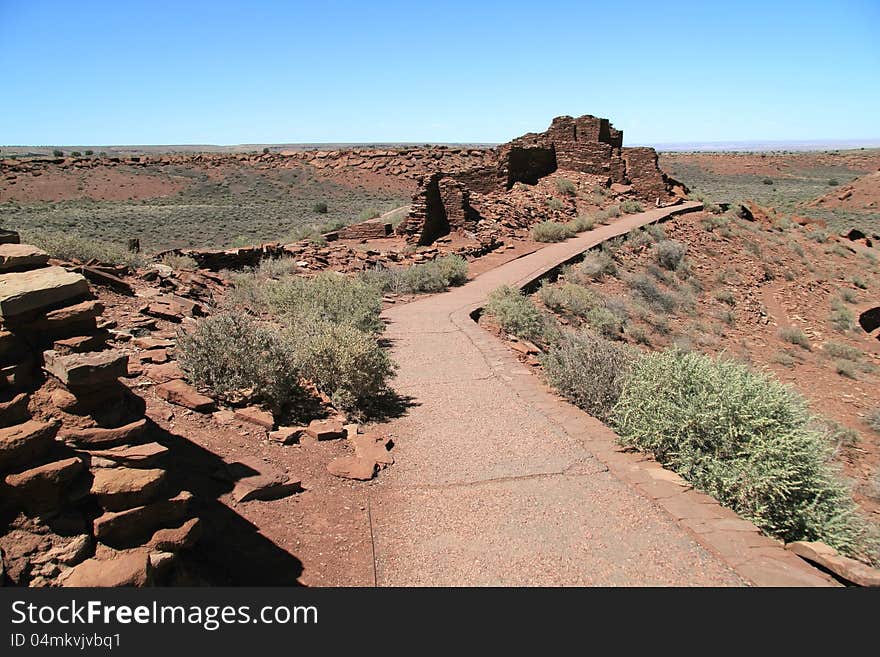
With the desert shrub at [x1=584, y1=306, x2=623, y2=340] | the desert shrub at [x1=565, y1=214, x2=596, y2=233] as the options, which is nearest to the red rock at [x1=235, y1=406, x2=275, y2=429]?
the desert shrub at [x1=584, y1=306, x2=623, y2=340]

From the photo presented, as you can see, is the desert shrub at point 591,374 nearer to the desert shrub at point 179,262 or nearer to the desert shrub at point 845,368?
the desert shrub at point 845,368

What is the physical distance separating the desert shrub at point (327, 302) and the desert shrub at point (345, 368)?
1834 millimetres

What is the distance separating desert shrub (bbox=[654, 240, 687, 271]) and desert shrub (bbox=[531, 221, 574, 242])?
9.95ft

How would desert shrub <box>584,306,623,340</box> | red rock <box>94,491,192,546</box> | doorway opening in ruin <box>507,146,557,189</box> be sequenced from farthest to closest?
→ doorway opening in ruin <box>507,146,557,189</box> → desert shrub <box>584,306,623,340</box> → red rock <box>94,491,192,546</box>

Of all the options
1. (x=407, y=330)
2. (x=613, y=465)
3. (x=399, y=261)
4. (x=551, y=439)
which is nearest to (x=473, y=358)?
(x=407, y=330)

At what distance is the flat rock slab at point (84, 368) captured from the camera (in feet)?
12.2

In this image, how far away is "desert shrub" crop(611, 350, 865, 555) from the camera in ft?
15.4

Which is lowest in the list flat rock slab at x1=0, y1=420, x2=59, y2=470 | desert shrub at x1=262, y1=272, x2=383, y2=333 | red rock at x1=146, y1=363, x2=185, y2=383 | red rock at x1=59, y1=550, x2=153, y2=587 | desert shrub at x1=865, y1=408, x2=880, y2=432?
desert shrub at x1=865, y1=408, x2=880, y2=432

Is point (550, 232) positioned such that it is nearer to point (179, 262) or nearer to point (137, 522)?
point (179, 262)

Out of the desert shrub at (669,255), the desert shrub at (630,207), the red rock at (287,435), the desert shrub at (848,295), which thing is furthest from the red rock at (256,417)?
the desert shrub at (630,207)

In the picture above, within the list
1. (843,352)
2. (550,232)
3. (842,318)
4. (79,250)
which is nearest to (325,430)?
(79,250)

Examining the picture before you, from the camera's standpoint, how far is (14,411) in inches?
134

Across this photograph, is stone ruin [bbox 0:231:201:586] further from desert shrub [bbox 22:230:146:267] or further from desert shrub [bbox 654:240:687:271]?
desert shrub [bbox 654:240:687:271]

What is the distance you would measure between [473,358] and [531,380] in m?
1.22
